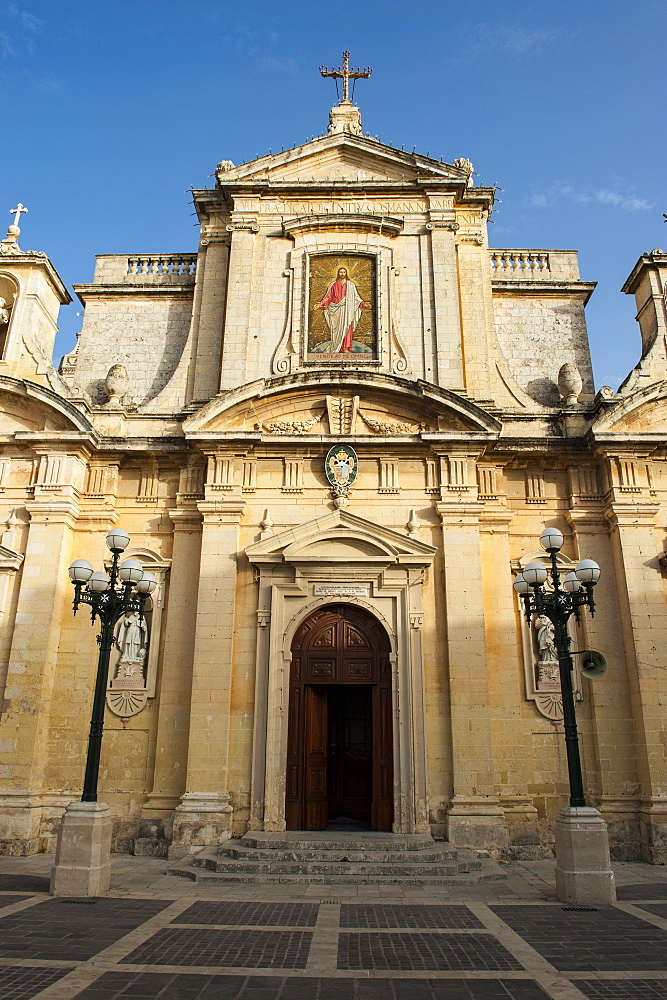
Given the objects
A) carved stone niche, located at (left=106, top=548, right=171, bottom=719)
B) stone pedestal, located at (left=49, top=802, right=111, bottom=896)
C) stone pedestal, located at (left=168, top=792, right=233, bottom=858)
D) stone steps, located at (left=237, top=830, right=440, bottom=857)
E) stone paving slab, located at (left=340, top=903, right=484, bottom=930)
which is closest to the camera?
stone paving slab, located at (left=340, top=903, right=484, bottom=930)

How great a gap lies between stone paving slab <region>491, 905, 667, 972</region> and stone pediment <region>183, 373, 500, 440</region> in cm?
843

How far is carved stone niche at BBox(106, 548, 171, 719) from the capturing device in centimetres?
1409

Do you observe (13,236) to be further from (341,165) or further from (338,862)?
(338,862)

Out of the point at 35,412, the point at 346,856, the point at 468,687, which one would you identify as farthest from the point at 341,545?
the point at 35,412

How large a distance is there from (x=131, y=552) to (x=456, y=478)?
6.71 metres

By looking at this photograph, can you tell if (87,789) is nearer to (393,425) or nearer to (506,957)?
(506,957)

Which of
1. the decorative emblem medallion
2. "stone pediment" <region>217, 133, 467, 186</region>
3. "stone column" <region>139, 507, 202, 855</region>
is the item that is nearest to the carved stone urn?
"stone column" <region>139, 507, 202, 855</region>

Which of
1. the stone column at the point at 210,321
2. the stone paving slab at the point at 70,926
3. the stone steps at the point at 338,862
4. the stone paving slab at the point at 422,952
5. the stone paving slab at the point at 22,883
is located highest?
the stone column at the point at 210,321

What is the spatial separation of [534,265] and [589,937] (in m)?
14.9

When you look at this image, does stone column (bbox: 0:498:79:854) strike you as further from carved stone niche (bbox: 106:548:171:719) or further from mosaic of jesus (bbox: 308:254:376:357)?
mosaic of jesus (bbox: 308:254:376:357)

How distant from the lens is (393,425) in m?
15.3

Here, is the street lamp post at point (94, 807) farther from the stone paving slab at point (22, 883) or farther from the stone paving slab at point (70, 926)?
the stone paving slab at point (22, 883)

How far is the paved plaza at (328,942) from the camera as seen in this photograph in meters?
6.52

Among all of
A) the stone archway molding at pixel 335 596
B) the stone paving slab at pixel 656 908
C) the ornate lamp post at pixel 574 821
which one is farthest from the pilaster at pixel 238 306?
the stone paving slab at pixel 656 908
